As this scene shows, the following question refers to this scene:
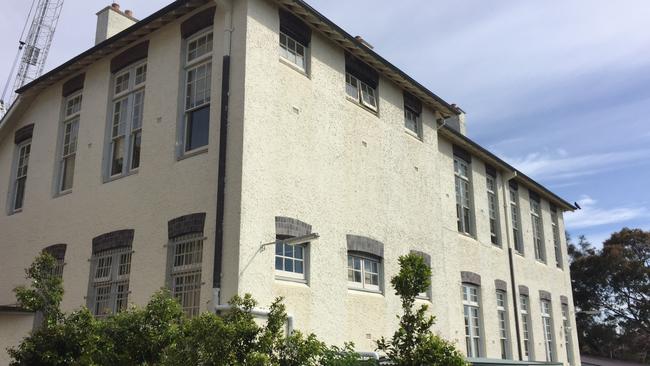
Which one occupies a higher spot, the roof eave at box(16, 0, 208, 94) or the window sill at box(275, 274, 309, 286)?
the roof eave at box(16, 0, 208, 94)

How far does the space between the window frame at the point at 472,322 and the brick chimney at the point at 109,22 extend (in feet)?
41.5

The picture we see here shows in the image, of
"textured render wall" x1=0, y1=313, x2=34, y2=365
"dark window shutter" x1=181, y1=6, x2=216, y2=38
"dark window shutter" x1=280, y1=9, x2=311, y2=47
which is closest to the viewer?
"dark window shutter" x1=181, y1=6, x2=216, y2=38

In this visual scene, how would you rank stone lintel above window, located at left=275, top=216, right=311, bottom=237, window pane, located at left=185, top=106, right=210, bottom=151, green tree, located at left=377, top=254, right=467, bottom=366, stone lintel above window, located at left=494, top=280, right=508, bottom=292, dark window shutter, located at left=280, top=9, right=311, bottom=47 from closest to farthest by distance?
green tree, located at left=377, top=254, right=467, bottom=366
stone lintel above window, located at left=275, top=216, right=311, bottom=237
window pane, located at left=185, top=106, right=210, bottom=151
dark window shutter, located at left=280, top=9, right=311, bottom=47
stone lintel above window, located at left=494, top=280, right=508, bottom=292

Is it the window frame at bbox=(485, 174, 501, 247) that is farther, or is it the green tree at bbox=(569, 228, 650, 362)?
the green tree at bbox=(569, 228, 650, 362)

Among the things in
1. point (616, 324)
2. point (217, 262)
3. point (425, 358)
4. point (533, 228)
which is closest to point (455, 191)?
point (533, 228)

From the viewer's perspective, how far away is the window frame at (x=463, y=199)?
19.8 meters

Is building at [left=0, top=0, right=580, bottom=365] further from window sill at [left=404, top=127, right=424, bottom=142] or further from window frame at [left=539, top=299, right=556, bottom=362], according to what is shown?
window frame at [left=539, top=299, right=556, bottom=362]

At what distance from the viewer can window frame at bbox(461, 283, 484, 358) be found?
1830cm

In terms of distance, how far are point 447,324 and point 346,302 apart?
14.6ft

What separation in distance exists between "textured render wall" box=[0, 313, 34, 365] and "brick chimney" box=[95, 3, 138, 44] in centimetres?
741

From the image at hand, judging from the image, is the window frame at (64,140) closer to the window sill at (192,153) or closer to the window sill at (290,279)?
the window sill at (192,153)

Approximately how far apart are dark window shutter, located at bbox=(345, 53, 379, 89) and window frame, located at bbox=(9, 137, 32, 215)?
9.34m

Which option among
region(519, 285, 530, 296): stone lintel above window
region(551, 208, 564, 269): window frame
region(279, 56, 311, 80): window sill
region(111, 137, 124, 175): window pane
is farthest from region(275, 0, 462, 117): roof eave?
region(551, 208, 564, 269): window frame

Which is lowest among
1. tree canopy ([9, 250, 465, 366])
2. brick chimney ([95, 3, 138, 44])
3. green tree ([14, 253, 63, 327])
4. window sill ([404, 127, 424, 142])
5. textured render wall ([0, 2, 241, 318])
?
tree canopy ([9, 250, 465, 366])
